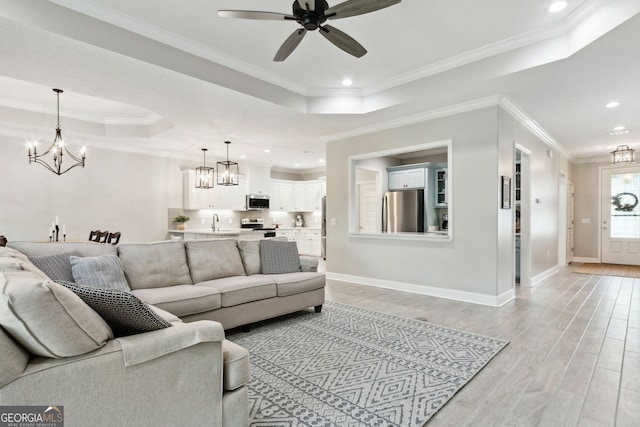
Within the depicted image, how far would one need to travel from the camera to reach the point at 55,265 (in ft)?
8.63

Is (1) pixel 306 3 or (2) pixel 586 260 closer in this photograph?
(1) pixel 306 3

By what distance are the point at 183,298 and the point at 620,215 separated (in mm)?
9968

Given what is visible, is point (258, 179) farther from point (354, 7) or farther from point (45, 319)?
point (45, 319)

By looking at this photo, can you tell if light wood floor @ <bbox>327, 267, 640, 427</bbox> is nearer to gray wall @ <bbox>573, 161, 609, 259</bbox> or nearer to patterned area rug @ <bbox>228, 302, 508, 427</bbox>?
patterned area rug @ <bbox>228, 302, 508, 427</bbox>

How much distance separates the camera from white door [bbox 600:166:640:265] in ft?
26.2

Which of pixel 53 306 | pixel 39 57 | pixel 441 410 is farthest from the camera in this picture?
pixel 39 57

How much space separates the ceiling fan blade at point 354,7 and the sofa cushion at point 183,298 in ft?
8.23

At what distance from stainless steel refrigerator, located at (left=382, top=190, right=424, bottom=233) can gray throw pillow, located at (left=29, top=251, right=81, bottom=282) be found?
5556mm

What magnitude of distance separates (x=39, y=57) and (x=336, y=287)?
4620 mm

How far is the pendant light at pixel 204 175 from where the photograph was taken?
7379mm

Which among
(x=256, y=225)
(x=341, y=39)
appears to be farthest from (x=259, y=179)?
(x=341, y=39)

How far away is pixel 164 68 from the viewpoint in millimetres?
3395

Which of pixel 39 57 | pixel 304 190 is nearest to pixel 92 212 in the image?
pixel 39 57

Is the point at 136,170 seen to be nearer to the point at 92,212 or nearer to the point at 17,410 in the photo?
the point at 92,212
